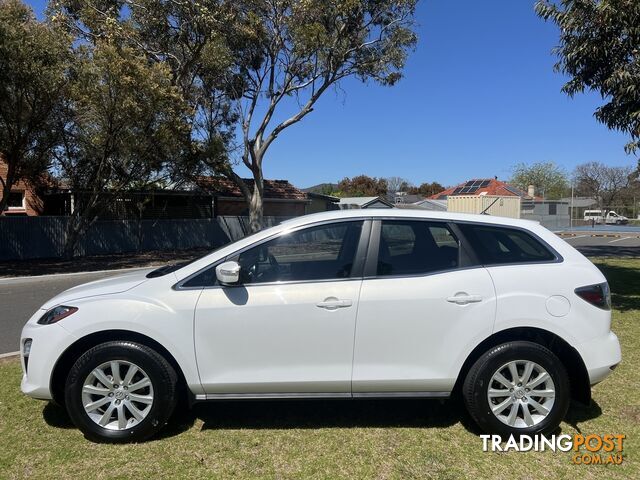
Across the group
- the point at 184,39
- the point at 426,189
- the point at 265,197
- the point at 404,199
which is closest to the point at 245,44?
Result: the point at 184,39

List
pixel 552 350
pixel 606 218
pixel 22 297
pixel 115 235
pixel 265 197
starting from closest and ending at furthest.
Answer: pixel 552 350 → pixel 22 297 → pixel 115 235 → pixel 265 197 → pixel 606 218

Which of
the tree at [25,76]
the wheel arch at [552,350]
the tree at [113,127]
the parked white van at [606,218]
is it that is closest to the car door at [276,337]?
the wheel arch at [552,350]

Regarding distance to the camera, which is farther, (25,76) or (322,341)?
(25,76)

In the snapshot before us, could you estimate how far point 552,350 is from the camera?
3.80 m

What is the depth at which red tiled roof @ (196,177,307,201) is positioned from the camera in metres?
27.7

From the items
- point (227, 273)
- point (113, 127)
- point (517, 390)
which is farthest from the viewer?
point (113, 127)

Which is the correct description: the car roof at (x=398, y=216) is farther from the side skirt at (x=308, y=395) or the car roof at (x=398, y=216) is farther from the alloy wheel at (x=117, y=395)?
the alloy wheel at (x=117, y=395)

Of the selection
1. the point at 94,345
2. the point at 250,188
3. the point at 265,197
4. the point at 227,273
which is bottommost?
the point at 94,345

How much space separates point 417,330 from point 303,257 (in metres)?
1.10

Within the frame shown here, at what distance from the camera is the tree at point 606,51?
7.57 meters

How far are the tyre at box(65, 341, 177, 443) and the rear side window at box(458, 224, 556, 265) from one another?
2.46m

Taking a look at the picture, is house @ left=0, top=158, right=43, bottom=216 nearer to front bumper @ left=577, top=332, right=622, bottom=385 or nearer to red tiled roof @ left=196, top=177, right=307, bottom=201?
red tiled roof @ left=196, top=177, right=307, bottom=201

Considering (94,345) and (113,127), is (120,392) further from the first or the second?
(113,127)

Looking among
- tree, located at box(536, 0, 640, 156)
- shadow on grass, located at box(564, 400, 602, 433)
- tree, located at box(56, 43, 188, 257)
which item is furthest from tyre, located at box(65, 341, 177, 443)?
tree, located at box(56, 43, 188, 257)
